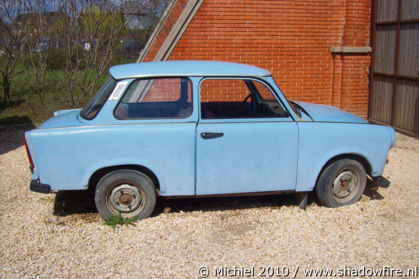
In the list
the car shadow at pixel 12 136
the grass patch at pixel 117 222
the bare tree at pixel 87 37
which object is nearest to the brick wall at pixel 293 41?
the bare tree at pixel 87 37

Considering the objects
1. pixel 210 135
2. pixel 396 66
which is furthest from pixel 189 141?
pixel 396 66

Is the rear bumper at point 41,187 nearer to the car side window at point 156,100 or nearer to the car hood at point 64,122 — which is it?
the car hood at point 64,122

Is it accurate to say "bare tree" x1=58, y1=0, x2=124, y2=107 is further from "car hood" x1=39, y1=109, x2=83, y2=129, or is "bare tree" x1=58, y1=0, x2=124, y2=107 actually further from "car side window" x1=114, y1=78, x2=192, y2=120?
"car side window" x1=114, y1=78, x2=192, y2=120

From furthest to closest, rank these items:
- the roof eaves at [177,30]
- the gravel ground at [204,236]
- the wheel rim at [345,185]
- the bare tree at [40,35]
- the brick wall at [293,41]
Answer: the bare tree at [40,35] < the brick wall at [293,41] < the roof eaves at [177,30] < the wheel rim at [345,185] < the gravel ground at [204,236]

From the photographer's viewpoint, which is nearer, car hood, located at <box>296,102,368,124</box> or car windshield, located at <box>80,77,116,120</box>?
car windshield, located at <box>80,77,116,120</box>

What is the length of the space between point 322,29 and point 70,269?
736 cm

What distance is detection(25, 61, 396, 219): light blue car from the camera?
15.2ft

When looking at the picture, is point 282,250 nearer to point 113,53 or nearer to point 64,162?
point 64,162

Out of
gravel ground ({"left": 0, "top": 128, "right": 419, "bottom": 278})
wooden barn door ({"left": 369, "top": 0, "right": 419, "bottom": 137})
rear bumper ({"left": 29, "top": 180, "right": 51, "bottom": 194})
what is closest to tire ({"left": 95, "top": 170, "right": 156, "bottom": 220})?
gravel ground ({"left": 0, "top": 128, "right": 419, "bottom": 278})

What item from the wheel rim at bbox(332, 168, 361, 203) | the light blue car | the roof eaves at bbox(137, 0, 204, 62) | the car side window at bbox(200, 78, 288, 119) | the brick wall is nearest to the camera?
the light blue car

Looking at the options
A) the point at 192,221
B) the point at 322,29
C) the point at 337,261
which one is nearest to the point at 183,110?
the point at 192,221

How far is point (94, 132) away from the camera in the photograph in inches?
181

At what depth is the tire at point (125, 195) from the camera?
4.77 meters

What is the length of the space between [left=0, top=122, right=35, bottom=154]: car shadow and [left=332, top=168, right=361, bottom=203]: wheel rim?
20.9 feet
